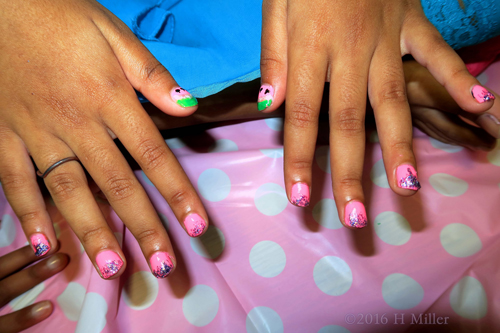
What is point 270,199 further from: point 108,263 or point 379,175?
point 108,263

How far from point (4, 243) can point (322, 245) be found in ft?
2.98

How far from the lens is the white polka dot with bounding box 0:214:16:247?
0.91 metres

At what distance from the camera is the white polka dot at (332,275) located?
2.55ft

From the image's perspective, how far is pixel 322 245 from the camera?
0.82 meters

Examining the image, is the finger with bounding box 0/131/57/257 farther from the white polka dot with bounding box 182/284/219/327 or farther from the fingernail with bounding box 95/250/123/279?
the white polka dot with bounding box 182/284/219/327

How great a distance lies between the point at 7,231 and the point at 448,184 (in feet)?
4.20

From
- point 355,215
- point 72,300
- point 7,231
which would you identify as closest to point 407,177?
point 355,215

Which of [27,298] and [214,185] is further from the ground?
[214,185]

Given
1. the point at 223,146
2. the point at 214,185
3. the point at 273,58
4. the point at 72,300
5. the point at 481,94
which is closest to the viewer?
the point at 481,94

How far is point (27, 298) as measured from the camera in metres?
0.82

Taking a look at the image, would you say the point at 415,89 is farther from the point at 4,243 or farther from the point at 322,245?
the point at 4,243

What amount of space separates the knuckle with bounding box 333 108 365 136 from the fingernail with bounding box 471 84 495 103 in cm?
20

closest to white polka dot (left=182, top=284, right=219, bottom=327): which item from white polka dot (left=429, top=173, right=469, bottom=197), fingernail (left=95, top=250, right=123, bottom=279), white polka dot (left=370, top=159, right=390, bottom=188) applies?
fingernail (left=95, top=250, right=123, bottom=279)

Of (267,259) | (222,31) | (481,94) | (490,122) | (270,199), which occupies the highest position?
(222,31)
